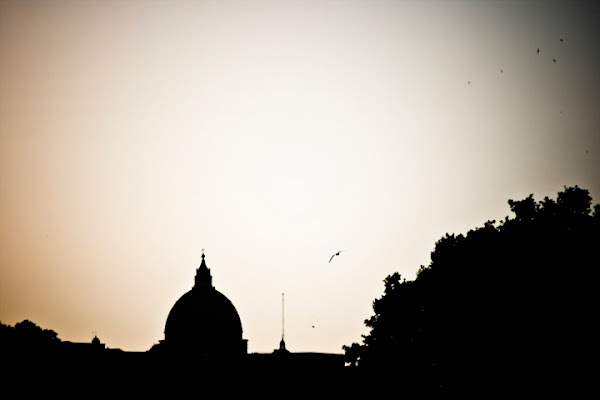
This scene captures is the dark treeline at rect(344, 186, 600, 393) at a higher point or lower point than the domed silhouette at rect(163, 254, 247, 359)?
lower

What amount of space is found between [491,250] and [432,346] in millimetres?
7908

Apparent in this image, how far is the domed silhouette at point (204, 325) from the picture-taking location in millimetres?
99688

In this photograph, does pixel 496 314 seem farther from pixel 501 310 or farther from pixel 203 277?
pixel 203 277

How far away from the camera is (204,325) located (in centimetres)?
10025

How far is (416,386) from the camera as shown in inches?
→ 2293

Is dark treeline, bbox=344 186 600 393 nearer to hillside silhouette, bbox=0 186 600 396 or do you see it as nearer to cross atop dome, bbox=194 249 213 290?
hillside silhouette, bbox=0 186 600 396

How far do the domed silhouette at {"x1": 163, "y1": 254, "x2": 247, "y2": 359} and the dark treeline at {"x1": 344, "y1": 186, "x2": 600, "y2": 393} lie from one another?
3880 cm

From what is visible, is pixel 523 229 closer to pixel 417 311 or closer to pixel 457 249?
pixel 457 249

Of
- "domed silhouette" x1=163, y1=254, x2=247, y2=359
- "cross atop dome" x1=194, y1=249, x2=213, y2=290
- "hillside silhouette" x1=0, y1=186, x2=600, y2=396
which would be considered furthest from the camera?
"cross atop dome" x1=194, y1=249, x2=213, y2=290

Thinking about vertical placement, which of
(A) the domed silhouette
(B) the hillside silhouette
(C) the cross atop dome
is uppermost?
(C) the cross atop dome

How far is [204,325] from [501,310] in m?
53.6

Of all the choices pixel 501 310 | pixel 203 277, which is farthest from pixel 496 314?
pixel 203 277

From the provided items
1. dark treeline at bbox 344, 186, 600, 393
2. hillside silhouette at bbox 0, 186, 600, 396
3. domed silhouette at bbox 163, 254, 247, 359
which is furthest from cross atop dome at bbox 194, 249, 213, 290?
dark treeline at bbox 344, 186, 600, 393

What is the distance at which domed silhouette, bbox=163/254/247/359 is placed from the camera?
9969 centimetres
